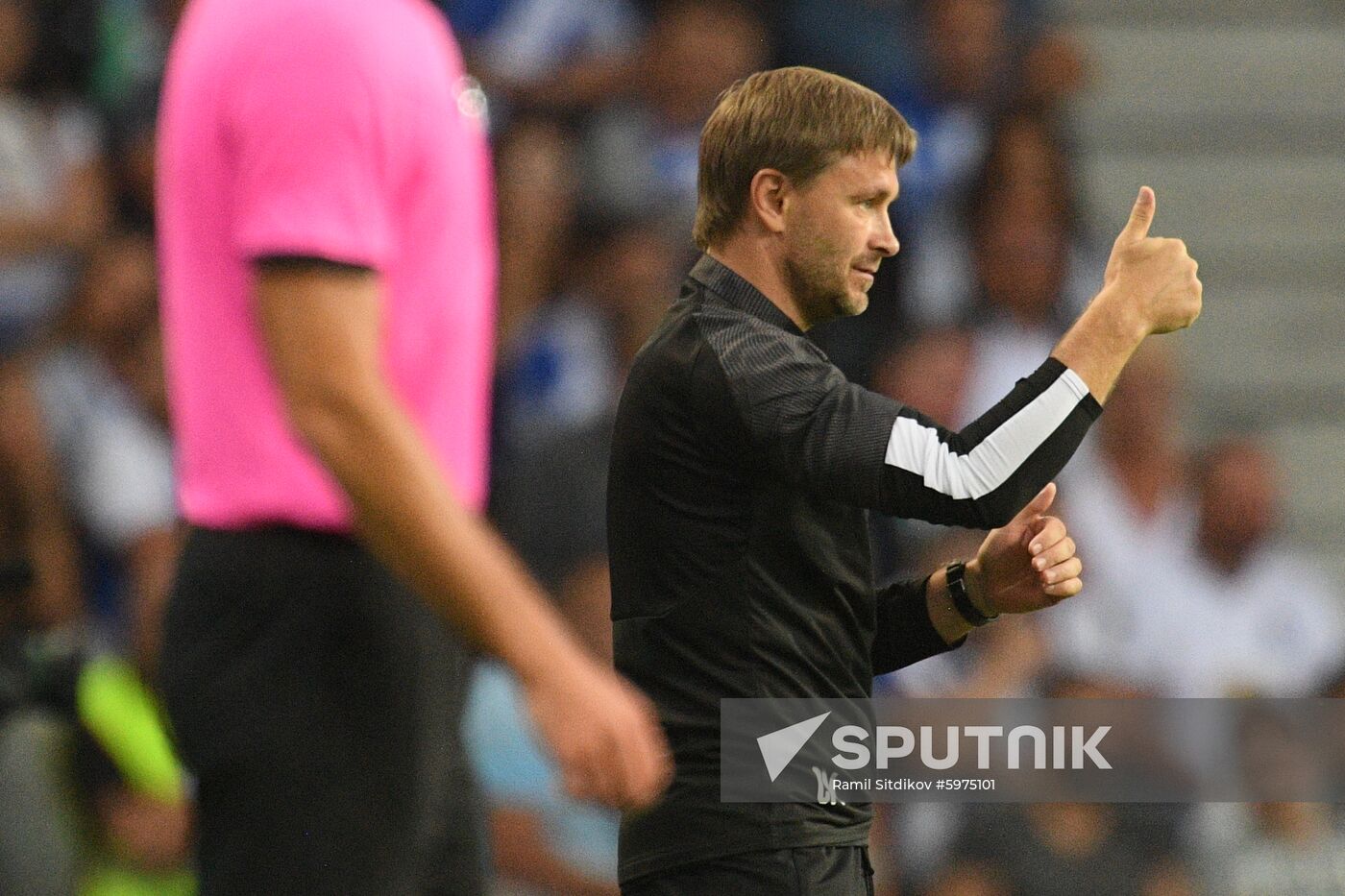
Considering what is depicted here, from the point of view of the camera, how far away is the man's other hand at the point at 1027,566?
256 centimetres

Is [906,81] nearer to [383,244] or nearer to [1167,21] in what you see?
[1167,21]

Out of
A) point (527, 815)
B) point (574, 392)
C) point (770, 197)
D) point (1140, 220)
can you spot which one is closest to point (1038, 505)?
point (1140, 220)

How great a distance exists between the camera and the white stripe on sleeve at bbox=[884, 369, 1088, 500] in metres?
2.38

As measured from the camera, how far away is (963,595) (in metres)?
2.70

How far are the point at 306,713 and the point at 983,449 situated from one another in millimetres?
933

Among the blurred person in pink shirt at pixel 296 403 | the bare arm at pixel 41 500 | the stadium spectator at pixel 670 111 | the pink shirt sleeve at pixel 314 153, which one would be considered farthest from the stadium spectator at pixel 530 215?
the pink shirt sleeve at pixel 314 153

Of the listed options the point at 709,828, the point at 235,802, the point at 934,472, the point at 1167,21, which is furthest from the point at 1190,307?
the point at 1167,21

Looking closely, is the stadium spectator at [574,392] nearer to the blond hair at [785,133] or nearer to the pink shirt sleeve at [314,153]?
the blond hair at [785,133]

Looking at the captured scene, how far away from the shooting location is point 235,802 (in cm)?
185

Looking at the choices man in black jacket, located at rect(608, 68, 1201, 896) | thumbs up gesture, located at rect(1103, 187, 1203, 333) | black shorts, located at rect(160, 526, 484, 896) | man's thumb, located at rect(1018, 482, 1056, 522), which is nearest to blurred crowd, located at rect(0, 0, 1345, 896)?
man in black jacket, located at rect(608, 68, 1201, 896)

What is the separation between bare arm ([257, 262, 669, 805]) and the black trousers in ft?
2.52

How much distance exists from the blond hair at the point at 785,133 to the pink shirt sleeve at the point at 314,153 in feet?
2.91

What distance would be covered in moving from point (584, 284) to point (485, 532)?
14.4 ft

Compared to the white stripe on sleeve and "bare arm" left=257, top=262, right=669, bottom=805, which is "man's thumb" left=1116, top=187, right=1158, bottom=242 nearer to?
the white stripe on sleeve
